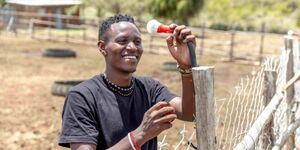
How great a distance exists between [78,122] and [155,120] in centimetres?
38

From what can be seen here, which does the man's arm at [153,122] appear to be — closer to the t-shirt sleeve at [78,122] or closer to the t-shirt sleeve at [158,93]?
the t-shirt sleeve at [78,122]

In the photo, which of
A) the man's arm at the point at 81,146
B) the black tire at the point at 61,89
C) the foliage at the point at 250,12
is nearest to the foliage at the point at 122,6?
the foliage at the point at 250,12

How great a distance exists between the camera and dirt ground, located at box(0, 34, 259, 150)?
6.47 metres

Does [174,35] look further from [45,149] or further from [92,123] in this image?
[45,149]

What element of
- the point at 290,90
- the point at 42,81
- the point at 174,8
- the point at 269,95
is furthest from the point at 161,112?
the point at 174,8

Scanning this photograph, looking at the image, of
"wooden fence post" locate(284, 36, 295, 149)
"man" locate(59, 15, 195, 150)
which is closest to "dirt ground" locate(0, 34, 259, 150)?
"wooden fence post" locate(284, 36, 295, 149)

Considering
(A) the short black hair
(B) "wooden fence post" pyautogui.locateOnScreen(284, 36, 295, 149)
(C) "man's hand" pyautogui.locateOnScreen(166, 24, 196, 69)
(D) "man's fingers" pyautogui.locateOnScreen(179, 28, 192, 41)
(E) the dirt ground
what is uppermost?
(A) the short black hair

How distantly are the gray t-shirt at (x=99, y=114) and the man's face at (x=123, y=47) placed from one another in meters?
0.12

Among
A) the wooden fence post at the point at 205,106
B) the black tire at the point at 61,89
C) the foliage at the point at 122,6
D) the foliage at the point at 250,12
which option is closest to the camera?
the wooden fence post at the point at 205,106

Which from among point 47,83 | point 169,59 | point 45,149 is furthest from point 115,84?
point 169,59

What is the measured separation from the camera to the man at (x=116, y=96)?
2004 mm

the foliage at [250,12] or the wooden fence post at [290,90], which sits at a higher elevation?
the foliage at [250,12]

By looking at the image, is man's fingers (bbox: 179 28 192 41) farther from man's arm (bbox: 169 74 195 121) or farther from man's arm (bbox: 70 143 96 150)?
man's arm (bbox: 70 143 96 150)

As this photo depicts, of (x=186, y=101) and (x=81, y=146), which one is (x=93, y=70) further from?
(x=81, y=146)
